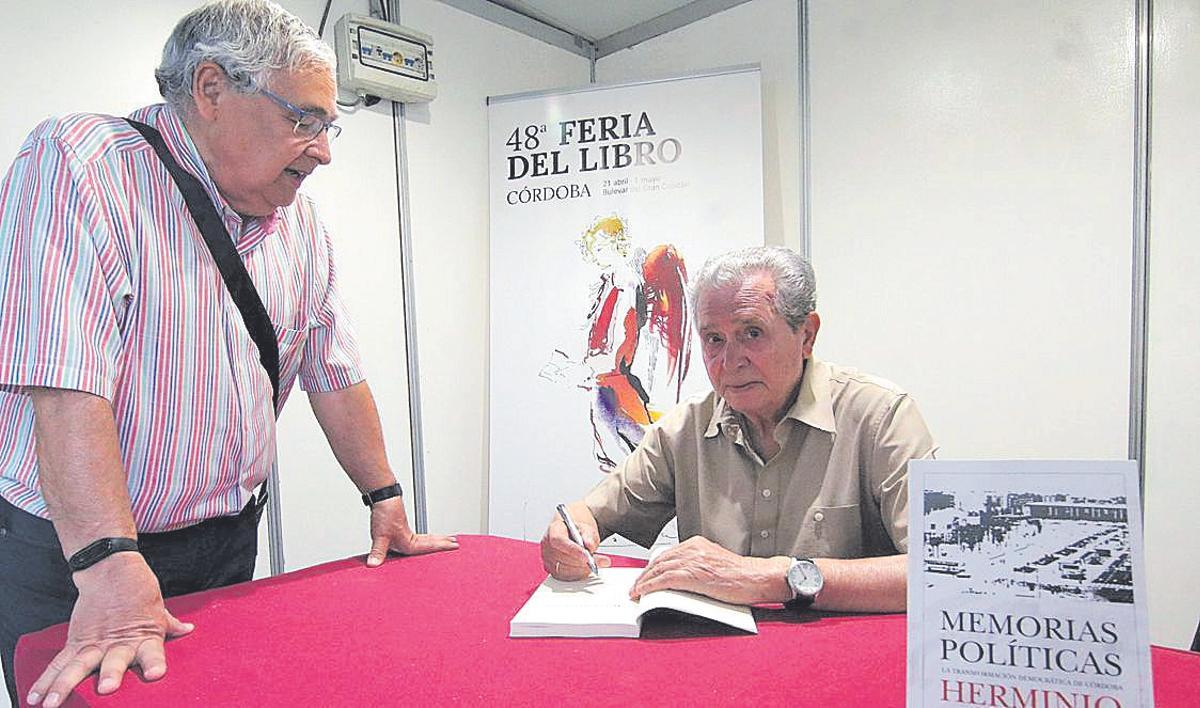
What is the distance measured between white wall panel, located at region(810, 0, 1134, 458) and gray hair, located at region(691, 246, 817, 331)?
130 cm

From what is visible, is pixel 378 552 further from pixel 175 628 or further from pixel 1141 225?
pixel 1141 225

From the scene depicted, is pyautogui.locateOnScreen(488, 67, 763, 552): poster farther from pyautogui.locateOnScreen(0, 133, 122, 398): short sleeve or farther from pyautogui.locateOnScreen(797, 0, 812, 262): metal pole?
pyautogui.locateOnScreen(0, 133, 122, 398): short sleeve

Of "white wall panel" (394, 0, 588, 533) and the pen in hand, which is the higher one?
"white wall panel" (394, 0, 588, 533)

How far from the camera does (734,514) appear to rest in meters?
1.65

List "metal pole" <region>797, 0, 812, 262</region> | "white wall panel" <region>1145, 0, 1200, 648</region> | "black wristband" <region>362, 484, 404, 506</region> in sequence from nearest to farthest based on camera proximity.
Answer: "black wristband" <region>362, 484, 404, 506</region>
"white wall panel" <region>1145, 0, 1200, 648</region>
"metal pole" <region>797, 0, 812, 262</region>

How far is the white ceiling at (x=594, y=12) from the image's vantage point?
347 cm

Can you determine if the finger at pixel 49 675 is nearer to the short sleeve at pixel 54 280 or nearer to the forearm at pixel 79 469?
the forearm at pixel 79 469

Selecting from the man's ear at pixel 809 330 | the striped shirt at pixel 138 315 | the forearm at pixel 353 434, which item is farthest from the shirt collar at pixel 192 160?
the man's ear at pixel 809 330

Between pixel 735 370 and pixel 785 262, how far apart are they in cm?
23

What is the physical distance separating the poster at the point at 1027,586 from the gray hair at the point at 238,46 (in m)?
1.19

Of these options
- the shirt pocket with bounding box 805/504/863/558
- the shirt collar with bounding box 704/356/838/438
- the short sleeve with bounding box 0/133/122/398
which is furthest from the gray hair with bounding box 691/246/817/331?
the short sleeve with bounding box 0/133/122/398

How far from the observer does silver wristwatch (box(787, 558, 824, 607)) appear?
3.96ft

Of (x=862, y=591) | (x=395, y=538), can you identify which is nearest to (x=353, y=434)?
(x=395, y=538)

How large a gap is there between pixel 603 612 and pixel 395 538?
2.00 feet
